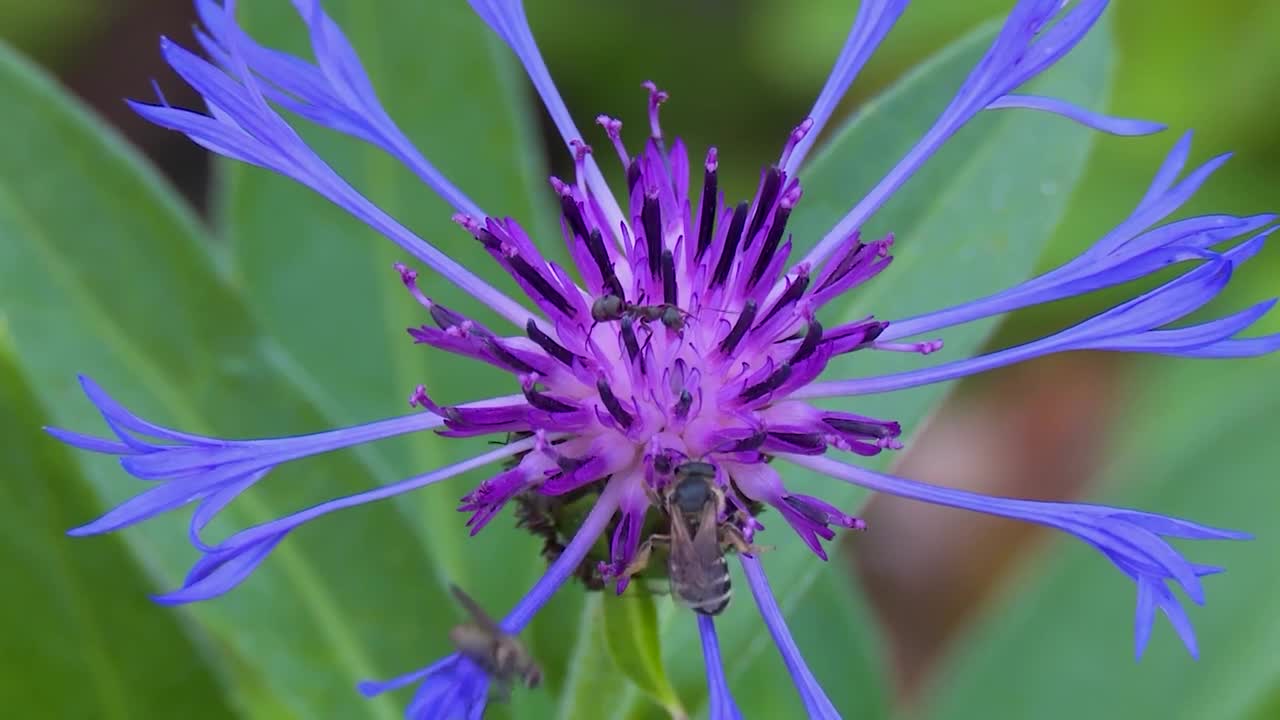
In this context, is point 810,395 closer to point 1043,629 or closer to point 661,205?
point 661,205

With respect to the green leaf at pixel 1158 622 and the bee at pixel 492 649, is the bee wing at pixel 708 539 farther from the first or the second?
the green leaf at pixel 1158 622

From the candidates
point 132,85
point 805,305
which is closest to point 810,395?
point 805,305

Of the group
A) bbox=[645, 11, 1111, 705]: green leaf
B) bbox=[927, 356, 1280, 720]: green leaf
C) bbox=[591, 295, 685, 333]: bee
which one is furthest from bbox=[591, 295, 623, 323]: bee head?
bbox=[927, 356, 1280, 720]: green leaf

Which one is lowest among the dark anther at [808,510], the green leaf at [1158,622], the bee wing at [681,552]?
the green leaf at [1158,622]

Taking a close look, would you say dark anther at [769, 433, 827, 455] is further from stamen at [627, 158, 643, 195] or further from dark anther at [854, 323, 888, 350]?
stamen at [627, 158, 643, 195]

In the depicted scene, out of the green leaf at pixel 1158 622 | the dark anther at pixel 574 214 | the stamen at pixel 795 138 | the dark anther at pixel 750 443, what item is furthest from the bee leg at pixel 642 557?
the green leaf at pixel 1158 622

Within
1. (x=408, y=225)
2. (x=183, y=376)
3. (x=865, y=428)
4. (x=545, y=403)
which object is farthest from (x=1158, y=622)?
(x=183, y=376)

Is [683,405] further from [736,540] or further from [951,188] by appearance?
[951,188]
